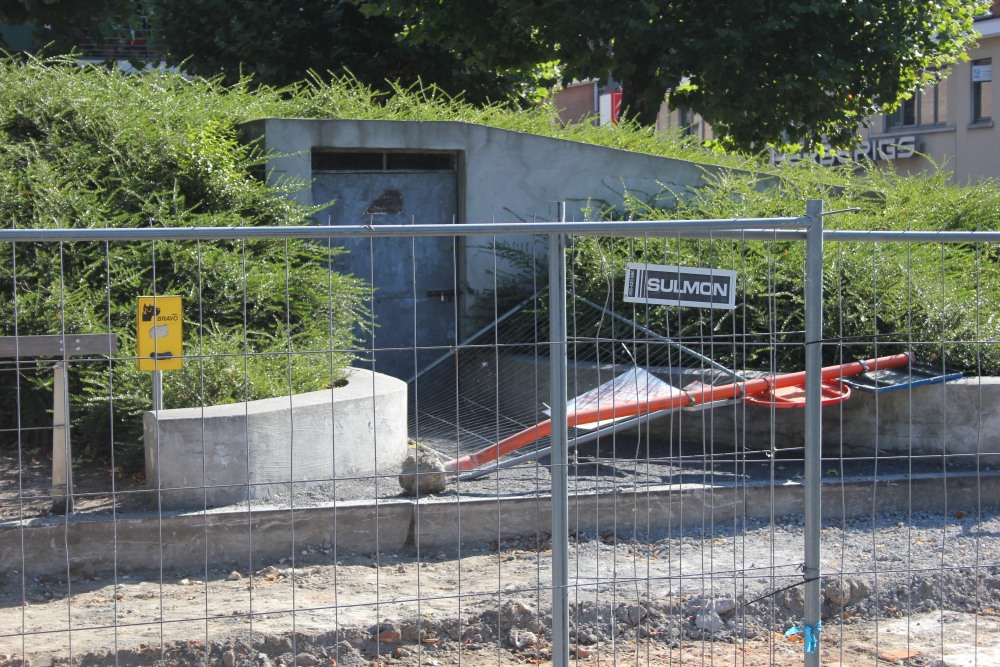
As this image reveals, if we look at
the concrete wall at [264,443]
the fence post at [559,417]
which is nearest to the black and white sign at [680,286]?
the fence post at [559,417]

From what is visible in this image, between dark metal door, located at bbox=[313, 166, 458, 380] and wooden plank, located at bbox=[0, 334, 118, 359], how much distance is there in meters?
4.26

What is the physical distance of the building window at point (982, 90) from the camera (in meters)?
26.7

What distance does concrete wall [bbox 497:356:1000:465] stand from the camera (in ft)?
23.2

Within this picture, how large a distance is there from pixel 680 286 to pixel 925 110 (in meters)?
27.5

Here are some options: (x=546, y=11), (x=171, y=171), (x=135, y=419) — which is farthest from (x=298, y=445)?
(x=546, y=11)

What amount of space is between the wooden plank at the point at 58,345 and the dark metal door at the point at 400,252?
14.0ft

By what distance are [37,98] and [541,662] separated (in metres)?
6.47

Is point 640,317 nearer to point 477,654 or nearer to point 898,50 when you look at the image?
point 477,654

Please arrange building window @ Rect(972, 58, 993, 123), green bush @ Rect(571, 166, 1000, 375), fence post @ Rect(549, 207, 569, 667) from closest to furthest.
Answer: fence post @ Rect(549, 207, 569, 667) → green bush @ Rect(571, 166, 1000, 375) → building window @ Rect(972, 58, 993, 123)

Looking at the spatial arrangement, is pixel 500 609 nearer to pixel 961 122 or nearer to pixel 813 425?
pixel 813 425

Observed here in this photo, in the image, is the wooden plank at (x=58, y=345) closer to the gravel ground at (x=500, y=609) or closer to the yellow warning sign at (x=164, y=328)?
the yellow warning sign at (x=164, y=328)

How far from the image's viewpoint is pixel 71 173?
7.94 m

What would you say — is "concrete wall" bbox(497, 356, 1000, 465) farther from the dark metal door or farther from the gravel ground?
the dark metal door

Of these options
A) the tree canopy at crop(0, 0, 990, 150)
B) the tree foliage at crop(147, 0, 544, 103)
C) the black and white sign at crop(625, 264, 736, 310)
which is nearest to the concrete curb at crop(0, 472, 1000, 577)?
the black and white sign at crop(625, 264, 736, 310)
